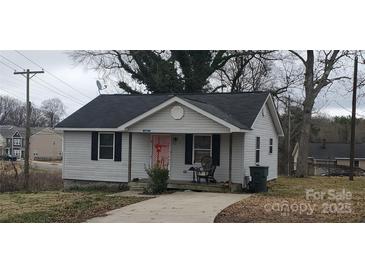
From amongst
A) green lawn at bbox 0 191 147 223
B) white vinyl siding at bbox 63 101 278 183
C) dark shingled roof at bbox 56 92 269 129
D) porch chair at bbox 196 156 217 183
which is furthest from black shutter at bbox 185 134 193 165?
green lawn at bbox 0 191 147 223

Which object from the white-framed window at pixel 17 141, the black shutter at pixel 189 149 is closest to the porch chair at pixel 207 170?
the black shutter at pixel 189 149

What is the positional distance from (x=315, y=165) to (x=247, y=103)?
300cm

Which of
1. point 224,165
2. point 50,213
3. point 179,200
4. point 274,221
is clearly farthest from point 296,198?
point 50,213

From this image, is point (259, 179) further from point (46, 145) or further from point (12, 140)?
point (12, 140)

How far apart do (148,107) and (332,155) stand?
529 cm

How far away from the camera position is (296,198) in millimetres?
10367

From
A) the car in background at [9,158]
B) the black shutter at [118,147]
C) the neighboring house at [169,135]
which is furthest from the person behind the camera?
the black shutter at [118,147]

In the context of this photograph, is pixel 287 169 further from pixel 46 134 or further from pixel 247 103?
pixel 46 134

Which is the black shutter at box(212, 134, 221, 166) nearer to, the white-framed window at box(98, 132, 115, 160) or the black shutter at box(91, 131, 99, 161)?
the white-framed window at box(98, 132, 115, 160)

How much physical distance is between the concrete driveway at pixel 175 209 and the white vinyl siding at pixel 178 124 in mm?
1981

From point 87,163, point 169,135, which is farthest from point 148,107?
point 87,163

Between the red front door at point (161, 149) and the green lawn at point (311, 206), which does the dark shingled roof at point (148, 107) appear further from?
the green lawn at point (311, 206)

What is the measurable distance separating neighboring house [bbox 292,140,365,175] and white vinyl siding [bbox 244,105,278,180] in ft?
4.64

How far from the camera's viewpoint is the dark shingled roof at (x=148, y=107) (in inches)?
480
